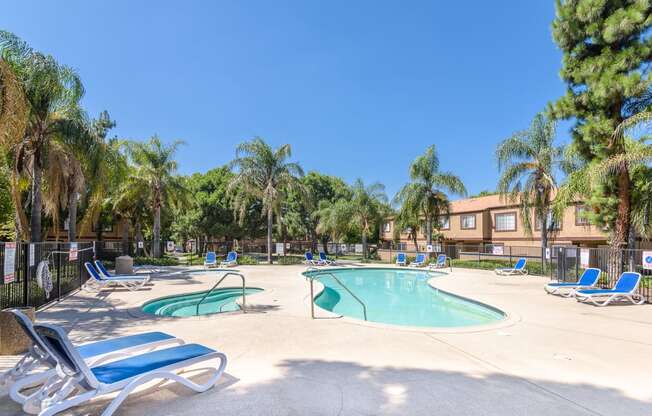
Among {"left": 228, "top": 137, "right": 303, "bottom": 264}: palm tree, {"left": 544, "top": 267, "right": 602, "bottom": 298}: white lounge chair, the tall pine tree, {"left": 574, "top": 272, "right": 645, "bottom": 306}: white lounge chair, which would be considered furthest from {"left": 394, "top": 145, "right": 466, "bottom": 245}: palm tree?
{"left": 574, "top": 272, "right": 645, "bottom": 306}: white lounge chair

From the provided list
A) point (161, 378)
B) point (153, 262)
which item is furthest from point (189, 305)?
point (153, 262)

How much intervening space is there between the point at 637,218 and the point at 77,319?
19.2 metres

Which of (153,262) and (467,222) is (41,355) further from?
(467,222)

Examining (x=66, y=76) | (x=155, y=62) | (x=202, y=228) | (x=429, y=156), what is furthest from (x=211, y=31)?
(x=202, y=228)

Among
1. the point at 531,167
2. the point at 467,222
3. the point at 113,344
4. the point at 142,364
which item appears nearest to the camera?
the point at 142,364

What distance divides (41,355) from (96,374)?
112cm

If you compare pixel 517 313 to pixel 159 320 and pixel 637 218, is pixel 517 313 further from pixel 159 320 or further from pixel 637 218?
pixel 637 218

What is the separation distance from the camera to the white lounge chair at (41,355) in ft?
11.3

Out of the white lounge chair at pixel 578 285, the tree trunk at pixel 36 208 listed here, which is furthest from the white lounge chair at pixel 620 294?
the tree trunk at pixel 36 208

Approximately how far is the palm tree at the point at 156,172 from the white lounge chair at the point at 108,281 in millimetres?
12103

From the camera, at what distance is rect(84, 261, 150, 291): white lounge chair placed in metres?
12.1

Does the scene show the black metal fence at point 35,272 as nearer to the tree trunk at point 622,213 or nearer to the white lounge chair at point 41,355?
the white lounge chair at point 41,355

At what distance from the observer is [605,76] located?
11.9 m

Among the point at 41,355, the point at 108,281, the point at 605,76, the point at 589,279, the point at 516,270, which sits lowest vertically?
the point at 516,270
